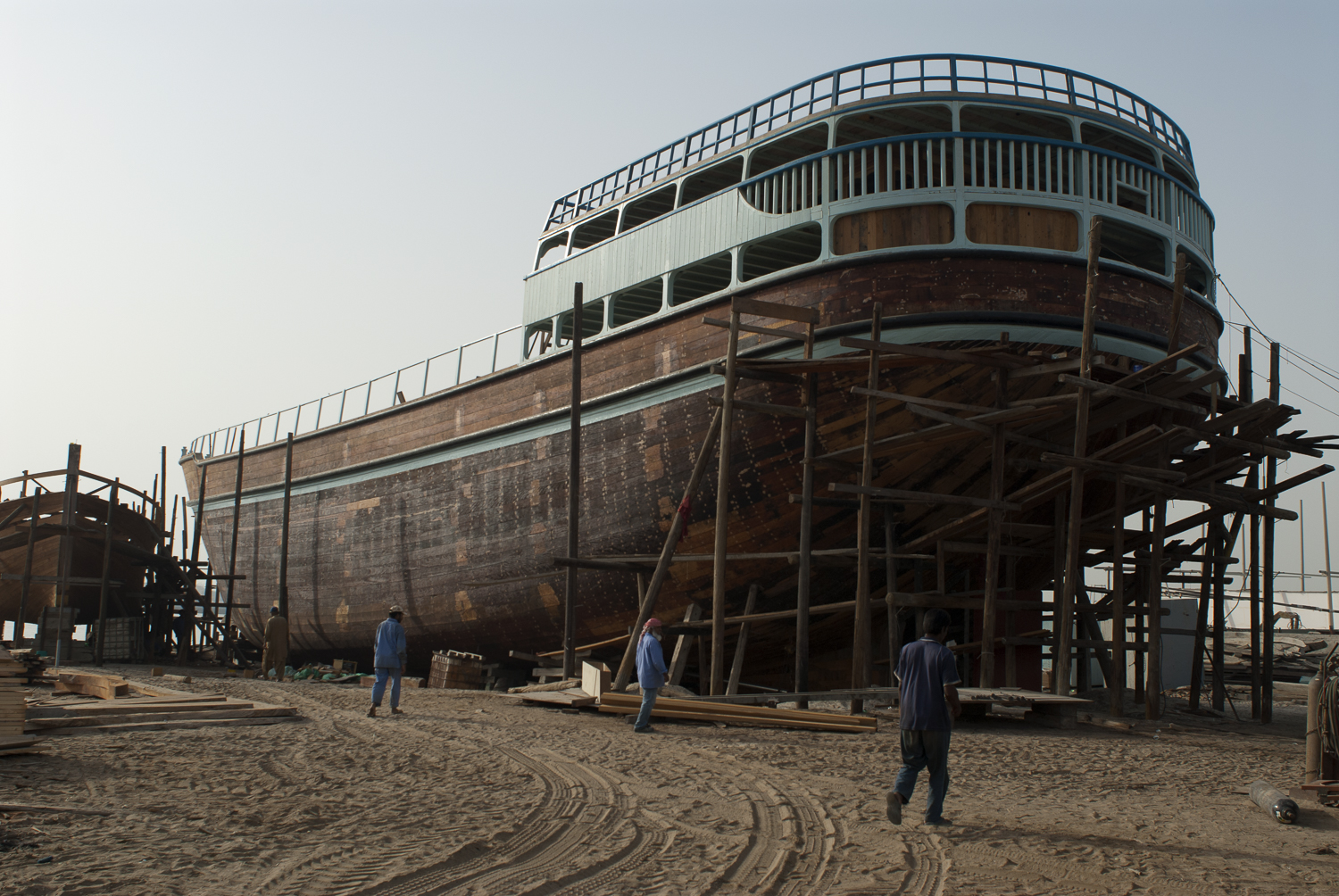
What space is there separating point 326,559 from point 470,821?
16.2 meters

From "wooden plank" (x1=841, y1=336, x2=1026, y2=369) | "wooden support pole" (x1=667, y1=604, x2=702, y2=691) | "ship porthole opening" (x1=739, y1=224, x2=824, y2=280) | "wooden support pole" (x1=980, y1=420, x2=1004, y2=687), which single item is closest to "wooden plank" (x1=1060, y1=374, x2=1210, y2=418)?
"wooden plank" (x1=841, y1=336, x2=1026, y2=369)

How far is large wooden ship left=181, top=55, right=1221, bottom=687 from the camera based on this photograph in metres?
11.0

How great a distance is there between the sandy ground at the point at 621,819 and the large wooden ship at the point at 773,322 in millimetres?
4359

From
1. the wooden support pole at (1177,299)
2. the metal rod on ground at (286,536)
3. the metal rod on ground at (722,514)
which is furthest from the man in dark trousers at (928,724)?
the metal rod on ground at (286,536)

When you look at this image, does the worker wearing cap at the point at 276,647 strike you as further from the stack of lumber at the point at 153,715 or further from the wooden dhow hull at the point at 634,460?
the stack of lumber at the point at 153,715

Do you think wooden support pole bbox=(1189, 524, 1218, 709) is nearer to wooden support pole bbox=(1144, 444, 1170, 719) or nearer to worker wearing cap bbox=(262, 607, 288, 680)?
wooden support pole bbox=(1144, 444, 1170, 719)

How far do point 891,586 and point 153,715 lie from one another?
24.1 feet

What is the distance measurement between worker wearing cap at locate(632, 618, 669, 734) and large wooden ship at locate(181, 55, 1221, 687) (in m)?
3.69

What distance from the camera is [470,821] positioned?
490 centimetres

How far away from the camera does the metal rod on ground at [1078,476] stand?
32.3 feet

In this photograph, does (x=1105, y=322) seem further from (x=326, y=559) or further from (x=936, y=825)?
(x=326, y=559)

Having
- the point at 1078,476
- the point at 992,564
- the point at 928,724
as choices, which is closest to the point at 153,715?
the point at 928,724

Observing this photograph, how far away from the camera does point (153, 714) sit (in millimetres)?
8531

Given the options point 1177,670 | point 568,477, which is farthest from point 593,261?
point 1177,670
